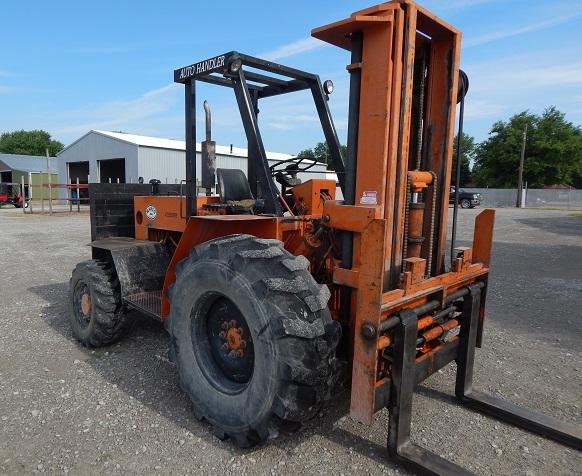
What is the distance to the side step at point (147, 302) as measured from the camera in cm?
415

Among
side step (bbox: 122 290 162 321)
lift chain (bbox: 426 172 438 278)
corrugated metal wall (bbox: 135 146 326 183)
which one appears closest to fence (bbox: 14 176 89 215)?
corrugated metal wall (bbox: 135 146 326 183)

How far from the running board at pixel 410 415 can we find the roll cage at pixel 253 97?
138cm

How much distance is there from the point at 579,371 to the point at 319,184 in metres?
3.28

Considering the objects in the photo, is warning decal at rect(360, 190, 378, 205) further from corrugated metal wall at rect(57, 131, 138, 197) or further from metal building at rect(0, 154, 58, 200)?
metal building at rect(0, 154, 58, 200)

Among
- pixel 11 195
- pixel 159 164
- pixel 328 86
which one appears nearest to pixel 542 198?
pixel 159 164

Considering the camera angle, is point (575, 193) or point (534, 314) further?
point (575, 193)

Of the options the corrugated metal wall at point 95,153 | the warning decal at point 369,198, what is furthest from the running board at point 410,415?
the corrugated metal wall at point 95,153

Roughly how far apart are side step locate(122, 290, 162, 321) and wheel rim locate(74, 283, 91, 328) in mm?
558

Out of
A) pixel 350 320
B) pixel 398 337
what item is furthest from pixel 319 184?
pixel 398 337

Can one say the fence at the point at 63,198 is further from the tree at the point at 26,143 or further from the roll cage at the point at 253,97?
the tree at the point at 26,143

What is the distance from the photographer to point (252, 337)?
2828mm

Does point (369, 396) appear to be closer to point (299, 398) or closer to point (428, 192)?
point (299, 398)

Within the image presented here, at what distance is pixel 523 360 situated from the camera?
4.68m

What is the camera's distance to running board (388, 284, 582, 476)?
2.78 metres
